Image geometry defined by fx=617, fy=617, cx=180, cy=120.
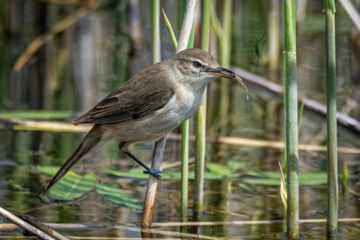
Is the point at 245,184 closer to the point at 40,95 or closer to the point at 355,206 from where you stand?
the point at 355,206

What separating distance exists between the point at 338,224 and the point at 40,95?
14.1 feet

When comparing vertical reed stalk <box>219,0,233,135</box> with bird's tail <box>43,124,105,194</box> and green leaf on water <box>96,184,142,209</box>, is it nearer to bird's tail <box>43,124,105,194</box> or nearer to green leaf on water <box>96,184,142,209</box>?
green leaf on water <box>96,184,142,209</box>

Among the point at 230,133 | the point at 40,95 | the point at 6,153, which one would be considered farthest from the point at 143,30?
the point at 6,153

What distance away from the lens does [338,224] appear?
414cm

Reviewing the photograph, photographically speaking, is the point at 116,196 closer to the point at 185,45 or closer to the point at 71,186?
the point at 71,186

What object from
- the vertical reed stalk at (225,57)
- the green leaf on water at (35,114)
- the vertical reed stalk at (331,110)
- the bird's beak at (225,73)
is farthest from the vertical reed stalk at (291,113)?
the green leaf on water at (35,114)

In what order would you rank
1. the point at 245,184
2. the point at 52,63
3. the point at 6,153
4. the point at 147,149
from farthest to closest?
the point at 52,63
the point at 147,149
the point at 6,153
the point at 245,184

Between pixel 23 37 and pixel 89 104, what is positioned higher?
pixel 23 37

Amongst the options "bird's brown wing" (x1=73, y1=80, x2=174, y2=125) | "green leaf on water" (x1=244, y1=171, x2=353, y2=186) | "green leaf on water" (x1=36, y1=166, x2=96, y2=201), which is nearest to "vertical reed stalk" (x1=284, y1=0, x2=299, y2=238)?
"bird's brown wing" (x1=73, y1=80, x2=174, y2=125)

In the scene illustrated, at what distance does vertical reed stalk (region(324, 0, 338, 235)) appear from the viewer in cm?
349

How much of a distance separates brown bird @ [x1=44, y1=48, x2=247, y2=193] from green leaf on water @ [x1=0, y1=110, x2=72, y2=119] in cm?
223

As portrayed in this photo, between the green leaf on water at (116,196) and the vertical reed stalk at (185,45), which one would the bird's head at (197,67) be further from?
the green leaf on water at (116,196)

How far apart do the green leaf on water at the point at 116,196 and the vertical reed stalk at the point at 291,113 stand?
119cm

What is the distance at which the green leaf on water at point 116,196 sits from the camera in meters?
4.41
